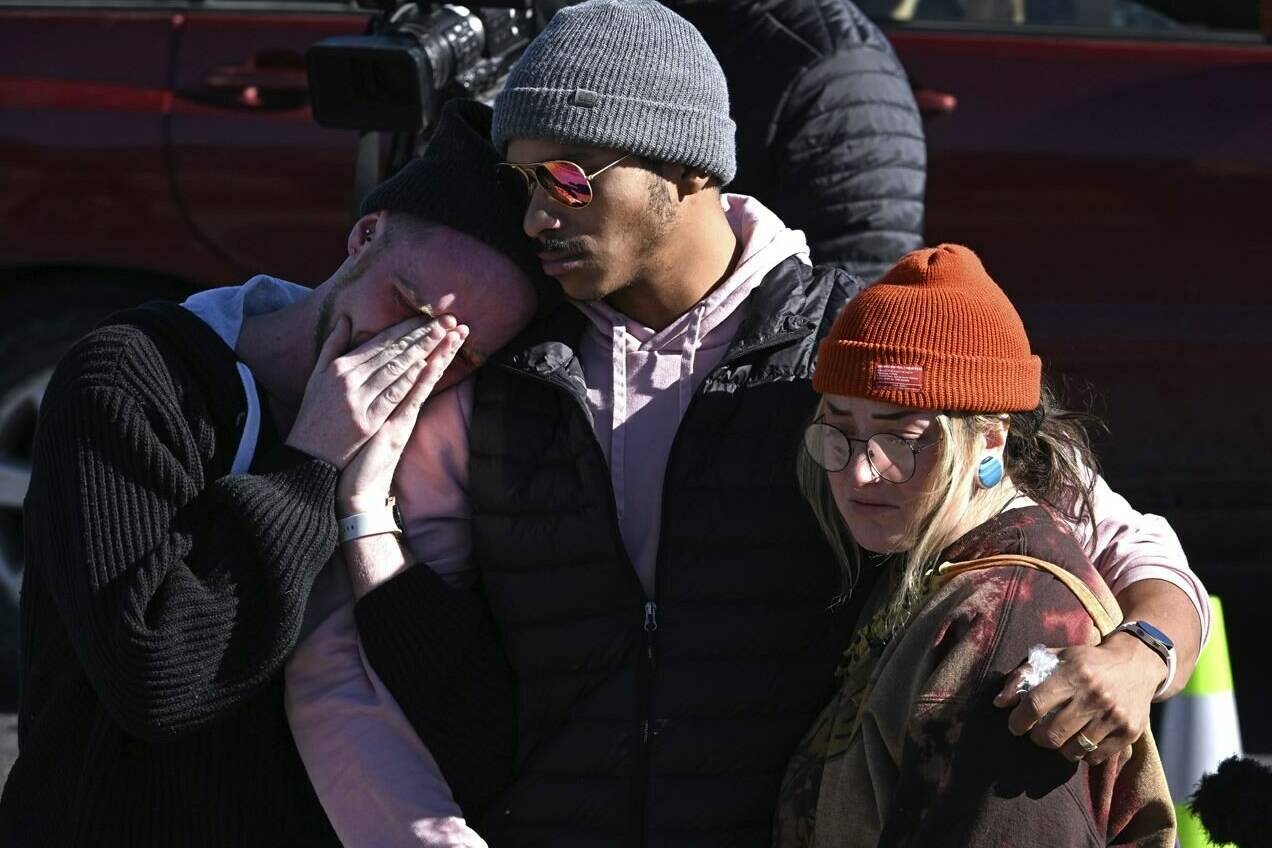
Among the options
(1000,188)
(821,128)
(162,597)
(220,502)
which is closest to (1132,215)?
(1000,188)

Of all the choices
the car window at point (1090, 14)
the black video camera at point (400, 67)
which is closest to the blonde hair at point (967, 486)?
the black video camera at point (400, 67)

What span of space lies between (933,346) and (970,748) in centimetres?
47

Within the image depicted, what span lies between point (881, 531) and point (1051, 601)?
229 mm

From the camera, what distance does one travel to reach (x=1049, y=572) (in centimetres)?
208

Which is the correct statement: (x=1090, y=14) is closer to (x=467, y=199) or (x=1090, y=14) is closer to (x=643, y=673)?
(x=467, y=199)

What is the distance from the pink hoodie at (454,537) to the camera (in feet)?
7.68

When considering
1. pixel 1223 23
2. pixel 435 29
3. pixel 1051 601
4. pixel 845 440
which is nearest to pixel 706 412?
pixel 845 440

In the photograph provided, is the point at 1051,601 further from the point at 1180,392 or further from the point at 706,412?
the point at 1180,392

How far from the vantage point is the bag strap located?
2082 mm

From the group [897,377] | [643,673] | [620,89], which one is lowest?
[643,673]

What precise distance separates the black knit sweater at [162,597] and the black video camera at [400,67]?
979 millimetres

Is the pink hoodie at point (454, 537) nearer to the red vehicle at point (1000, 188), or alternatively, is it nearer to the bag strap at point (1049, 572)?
the bag strap at point (1049, 572)

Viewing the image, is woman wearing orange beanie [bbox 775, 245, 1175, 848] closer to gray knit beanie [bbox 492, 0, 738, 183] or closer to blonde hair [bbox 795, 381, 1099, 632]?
blonde hair [bbox 795, 381, 1099, 632]

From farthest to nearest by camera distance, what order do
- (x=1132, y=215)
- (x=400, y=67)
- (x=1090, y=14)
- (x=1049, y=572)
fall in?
1. (x=1090, y=14)
2. (x=1132, y=215)
3. (x=400, y=67)
4. (x=1049, y=572)
